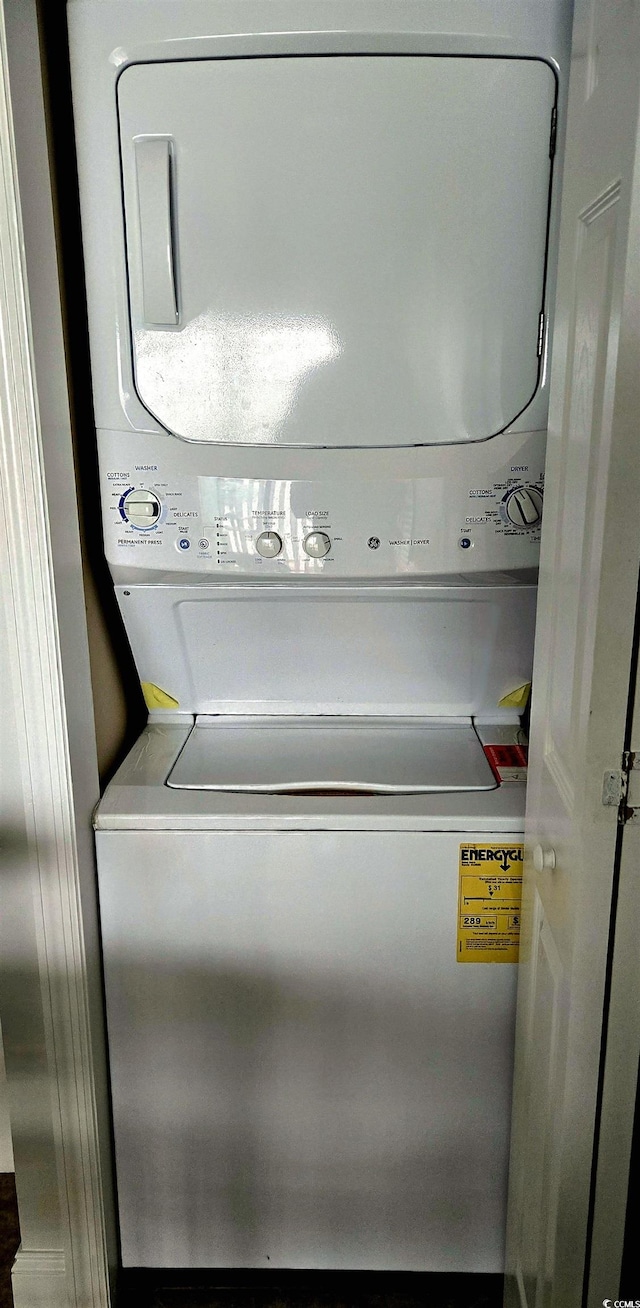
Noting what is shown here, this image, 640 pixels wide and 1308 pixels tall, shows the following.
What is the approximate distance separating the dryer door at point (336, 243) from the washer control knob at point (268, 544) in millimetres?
142

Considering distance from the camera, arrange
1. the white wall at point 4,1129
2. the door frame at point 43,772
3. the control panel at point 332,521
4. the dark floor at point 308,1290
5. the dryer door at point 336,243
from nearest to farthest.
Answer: the door frame at point 43,772 → the dryer door at point 336,243 → the control panel at point 332,521 → the dark floor at point 308,1290 → the white wall at point 4,1129

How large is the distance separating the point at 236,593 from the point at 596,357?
0.73 meters

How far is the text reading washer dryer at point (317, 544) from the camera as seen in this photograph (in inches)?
51.8

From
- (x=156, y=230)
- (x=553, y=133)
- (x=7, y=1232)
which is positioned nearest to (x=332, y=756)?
(x=156, y=230)

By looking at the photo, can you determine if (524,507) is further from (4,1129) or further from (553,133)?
(4,1129)

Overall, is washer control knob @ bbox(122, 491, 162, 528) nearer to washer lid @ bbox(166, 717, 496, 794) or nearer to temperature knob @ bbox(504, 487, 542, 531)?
washer lid @ bbox(166, 717, 496, 794)

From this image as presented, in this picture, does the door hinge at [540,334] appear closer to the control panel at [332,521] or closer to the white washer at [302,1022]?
the control panel at [332,521]

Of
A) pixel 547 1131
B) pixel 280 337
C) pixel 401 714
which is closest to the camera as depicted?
pixel 547 1131


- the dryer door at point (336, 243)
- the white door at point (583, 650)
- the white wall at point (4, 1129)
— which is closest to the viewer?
the white door at point (583, 650)

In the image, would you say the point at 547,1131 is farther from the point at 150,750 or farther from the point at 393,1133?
the point at 150,750

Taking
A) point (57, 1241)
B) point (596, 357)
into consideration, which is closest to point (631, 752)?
point (596, 357)

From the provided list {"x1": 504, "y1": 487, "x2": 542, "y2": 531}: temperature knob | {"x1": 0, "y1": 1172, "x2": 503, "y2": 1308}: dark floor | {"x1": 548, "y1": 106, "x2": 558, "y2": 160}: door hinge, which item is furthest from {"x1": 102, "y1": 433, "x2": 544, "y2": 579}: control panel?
{"x1": 0, "y1": 1172, "x2": 503, "y2": 1308}: dark floor

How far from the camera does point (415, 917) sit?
4.58ft

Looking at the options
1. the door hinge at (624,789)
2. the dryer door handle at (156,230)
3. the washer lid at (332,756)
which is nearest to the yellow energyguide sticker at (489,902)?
the washer lid at (332,756)
